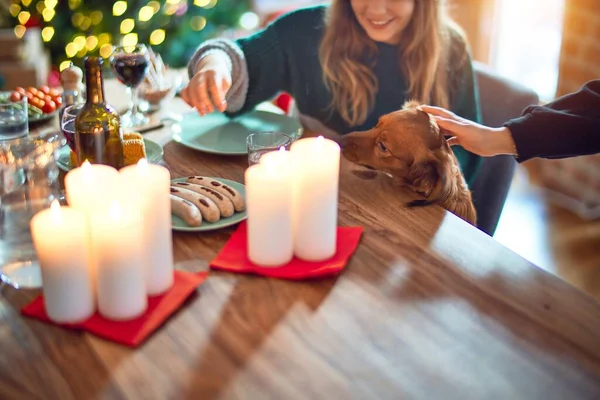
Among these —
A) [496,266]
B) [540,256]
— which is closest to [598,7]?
[540,256]

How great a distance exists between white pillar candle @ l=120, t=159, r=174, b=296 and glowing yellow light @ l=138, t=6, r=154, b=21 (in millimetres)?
2424

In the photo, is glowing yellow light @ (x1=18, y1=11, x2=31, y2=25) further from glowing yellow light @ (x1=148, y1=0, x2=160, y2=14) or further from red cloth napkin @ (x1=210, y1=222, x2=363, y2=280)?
red cloth napkin @ (x1=210, y1=222, x2=363, y2=280)

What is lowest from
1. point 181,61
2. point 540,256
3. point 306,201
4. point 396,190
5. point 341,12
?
point 540,256

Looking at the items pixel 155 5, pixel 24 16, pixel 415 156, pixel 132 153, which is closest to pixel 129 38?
pixel 155 5

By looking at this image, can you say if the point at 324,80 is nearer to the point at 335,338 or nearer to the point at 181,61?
the point at 335,338

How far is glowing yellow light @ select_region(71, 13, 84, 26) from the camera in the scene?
128 inches

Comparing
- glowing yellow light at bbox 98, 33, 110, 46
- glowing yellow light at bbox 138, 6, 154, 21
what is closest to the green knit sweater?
glowing yellow light at bbox 138, 6, 154, 21

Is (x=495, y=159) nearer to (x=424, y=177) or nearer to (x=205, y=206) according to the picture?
(x=424, y=177)

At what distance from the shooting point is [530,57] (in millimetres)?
3666

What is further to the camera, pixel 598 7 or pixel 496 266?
pixel 598 7

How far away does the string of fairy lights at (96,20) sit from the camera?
10.5ft

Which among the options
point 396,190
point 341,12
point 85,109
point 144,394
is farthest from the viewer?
point 341,12

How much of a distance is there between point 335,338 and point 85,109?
0.68 metres

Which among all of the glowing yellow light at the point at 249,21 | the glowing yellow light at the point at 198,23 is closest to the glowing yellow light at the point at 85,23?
the glowing yellow light at the point at 198,23
